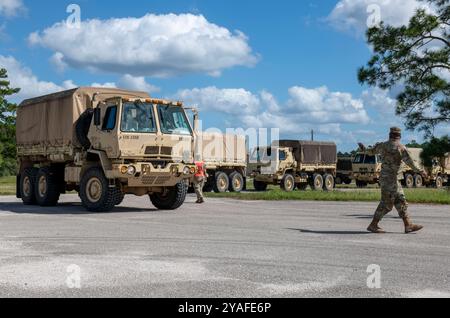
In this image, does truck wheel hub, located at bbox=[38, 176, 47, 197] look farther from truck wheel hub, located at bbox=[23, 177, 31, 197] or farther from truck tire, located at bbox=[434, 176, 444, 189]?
truck tire, located at bbox=[434, 176, 444, 189]

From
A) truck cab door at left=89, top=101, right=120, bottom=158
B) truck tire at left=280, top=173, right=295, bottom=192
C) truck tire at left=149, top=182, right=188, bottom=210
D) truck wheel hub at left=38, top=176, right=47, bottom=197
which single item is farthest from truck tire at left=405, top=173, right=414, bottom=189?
truck cab door at left=89, top=101, right=120, bottom=158

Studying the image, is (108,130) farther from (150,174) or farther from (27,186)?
(27,186)

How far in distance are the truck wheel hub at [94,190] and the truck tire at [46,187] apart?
8.20 ft

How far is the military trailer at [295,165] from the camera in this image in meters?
33.1

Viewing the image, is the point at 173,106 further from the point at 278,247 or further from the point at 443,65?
the point at 443,65

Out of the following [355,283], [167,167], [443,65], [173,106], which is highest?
[443,65]

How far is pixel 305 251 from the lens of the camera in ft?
27.9

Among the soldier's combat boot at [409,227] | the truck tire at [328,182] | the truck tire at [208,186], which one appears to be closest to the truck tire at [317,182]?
the truck tire at [328,182]

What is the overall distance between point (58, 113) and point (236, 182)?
15.3 meters

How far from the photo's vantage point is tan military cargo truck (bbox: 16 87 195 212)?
14617mm

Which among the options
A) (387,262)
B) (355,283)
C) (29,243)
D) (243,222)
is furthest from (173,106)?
(355,283)

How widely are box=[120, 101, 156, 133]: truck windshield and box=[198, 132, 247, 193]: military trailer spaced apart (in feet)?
46.4

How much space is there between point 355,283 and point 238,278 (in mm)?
1205

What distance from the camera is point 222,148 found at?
30.6 metres
